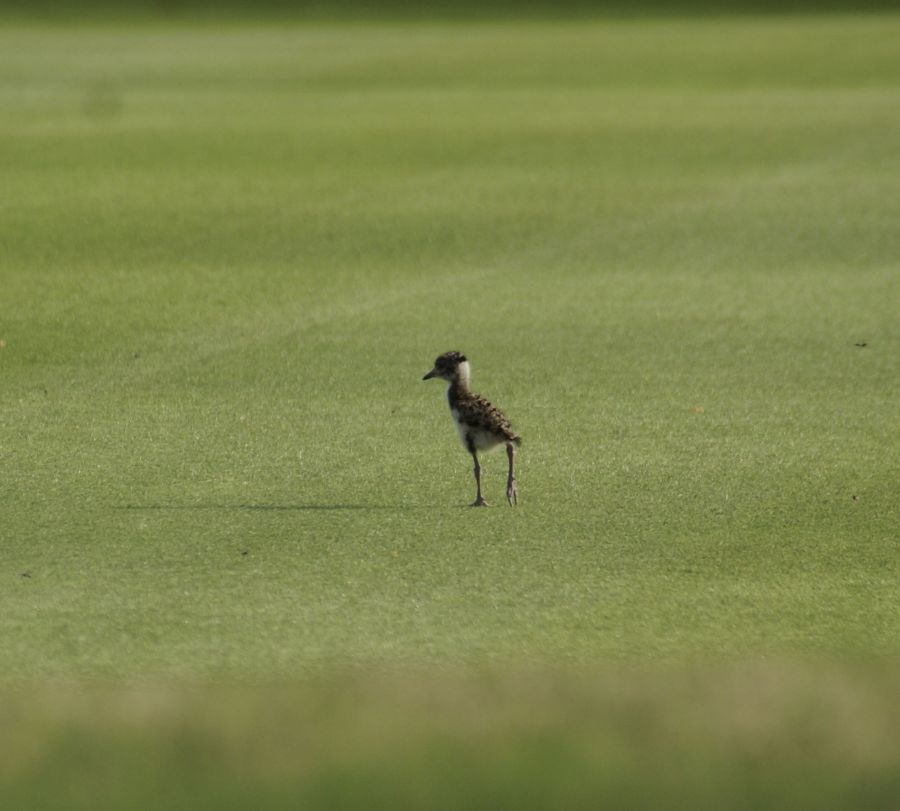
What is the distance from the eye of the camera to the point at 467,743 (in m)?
3.64

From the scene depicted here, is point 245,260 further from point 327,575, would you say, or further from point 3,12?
point 3,12

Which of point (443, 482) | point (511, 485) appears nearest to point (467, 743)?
point (511, 485)

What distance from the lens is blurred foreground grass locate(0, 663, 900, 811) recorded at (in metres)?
3.36

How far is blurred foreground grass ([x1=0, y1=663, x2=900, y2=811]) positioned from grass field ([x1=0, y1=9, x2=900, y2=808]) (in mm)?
12

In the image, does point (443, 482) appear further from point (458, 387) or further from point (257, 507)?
point (257, 507)

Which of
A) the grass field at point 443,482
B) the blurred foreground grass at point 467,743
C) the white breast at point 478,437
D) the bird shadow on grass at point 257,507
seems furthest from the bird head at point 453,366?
the blurred foreground grass at point 467,743

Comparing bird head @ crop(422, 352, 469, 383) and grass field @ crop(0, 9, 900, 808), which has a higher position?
bird head @ crop(422, 352, 469, 383)

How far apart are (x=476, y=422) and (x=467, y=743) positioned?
7.93 ft

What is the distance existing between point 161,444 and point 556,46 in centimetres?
3133

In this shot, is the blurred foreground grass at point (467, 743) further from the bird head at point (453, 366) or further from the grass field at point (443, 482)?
the bird head at point (453, 366)

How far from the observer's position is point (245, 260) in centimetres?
1145

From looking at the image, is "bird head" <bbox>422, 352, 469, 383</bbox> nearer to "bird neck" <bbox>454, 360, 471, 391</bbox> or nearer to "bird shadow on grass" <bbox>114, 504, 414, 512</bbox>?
"bird neck" <bbox>454, 360, 471, 391</bbox>

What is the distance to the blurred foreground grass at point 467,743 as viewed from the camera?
3355 mm

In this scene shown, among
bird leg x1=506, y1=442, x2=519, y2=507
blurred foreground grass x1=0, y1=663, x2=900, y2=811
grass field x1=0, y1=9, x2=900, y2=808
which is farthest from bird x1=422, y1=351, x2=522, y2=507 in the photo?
blurred foreground grass x1=0, y1=663, x2=900, y2=811
